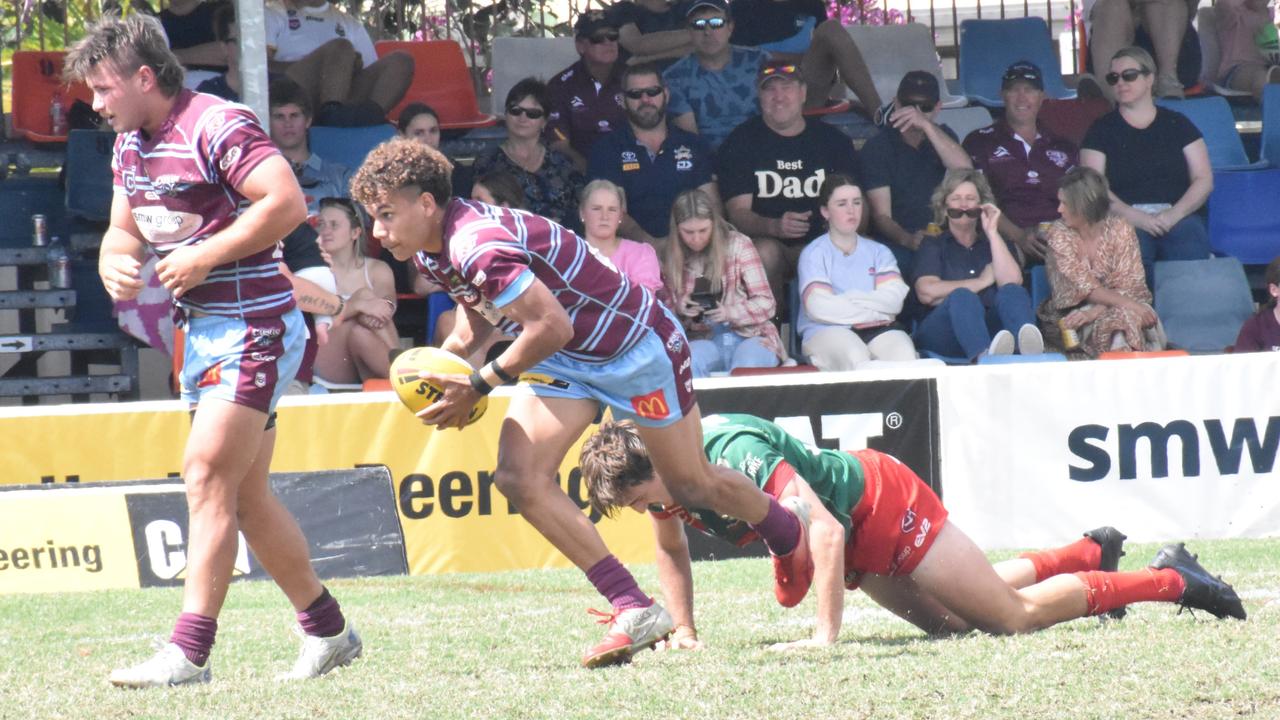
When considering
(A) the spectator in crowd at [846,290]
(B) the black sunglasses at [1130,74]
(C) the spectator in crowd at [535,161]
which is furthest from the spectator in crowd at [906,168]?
(C) the spectator in crowd at [535,161]

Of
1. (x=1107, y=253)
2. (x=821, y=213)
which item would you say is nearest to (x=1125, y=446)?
(x=1107, y=253)

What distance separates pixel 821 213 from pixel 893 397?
7.92ft

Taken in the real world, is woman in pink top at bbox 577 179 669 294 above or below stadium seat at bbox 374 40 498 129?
below

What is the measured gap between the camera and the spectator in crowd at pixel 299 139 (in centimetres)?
1094

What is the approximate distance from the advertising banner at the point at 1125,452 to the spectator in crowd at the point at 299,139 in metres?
4.58

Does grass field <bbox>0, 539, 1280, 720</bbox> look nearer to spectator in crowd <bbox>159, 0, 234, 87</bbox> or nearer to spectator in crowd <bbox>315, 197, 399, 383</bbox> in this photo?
spectator in crowd <bbox>315, 197, 399, 383</bbox>

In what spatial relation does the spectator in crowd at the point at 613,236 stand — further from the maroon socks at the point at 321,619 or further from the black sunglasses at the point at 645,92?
the maroon socks at the point at 321,619

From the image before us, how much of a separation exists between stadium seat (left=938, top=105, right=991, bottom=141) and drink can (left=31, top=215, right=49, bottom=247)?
661 cm

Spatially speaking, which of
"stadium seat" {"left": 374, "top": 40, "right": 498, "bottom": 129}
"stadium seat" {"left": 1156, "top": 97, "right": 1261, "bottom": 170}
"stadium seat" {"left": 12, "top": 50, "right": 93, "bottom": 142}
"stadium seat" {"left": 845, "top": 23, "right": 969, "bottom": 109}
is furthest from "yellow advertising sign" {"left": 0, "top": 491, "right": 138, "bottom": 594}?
"stadium seat" {"left": 1156, "top": 97, "right": 1261, "bottom": 170}

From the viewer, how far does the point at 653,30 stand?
1258 cm

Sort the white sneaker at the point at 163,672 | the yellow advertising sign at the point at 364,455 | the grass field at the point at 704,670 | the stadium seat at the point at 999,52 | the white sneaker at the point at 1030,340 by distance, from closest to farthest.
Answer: the grass field at the point at 704,670 < the white sneaker at the point at 163,672 < the yellow advertising sign at the point at 364,455 < the white sneaker at the point at 1030,340 < the stadium seat at the point at 999,52

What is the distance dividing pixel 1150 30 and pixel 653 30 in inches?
157

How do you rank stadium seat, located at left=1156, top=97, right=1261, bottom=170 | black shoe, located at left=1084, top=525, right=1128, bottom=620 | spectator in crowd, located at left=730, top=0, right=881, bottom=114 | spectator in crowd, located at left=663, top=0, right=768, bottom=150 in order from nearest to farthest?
black shoe, located at left=1084, top=525, right=1128, bottom=620, spectator in crowd, located at left=663, top=0, right=768, bottom=150, stadium seat, located at left=1156, top=97, right=1261, bottom=170, spectator in crowd, located at left=730, top=0, right=881, bottom=114

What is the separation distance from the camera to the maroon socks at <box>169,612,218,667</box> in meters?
4.71
